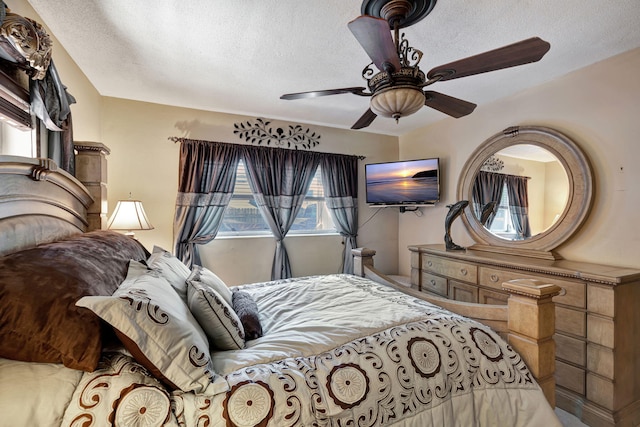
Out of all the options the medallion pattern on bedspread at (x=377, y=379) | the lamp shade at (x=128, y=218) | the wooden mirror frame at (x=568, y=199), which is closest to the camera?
the medallion pattern on bedspread at (x=377, y=379)

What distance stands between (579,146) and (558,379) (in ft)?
5.83

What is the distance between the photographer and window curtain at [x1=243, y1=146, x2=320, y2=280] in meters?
3.41

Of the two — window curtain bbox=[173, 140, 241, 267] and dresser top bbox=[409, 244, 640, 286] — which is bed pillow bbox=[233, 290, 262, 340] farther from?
dresser top bbox=[409, 244, 640, 286]

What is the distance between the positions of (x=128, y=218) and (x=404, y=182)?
307 cm

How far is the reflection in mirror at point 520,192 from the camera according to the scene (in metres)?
2.39

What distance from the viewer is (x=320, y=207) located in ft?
12.9

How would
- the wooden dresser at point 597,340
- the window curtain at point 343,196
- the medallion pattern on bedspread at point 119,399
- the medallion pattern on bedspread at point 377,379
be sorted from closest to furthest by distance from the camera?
the medallion pattern on bedspread at point 119,399
the medallion pattern on bedspread at point 377,379
the wooden dresser at point 597,340
the window curtain at point 343,196

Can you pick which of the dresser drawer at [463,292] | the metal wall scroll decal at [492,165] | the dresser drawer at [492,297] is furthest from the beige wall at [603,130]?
the dresser drawer at [463,292]

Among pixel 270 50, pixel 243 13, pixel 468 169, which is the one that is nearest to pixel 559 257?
pixel 468 169

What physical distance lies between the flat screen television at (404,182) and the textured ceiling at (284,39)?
1.00m

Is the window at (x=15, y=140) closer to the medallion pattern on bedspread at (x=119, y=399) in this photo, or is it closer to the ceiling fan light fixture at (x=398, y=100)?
the medallion pattern on bedspread at (x=119, y=399)

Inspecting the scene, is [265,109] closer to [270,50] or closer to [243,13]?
[270,50]

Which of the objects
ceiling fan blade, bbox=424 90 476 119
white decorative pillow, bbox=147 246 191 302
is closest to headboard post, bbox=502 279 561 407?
ceiling fan blade, bbox=424 90 476 119

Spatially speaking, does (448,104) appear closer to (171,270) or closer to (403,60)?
(403,60)
